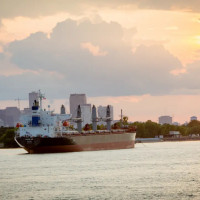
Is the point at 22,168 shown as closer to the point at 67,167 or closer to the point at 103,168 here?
the point at 67,167

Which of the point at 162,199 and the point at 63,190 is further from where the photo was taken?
the point at 63,190

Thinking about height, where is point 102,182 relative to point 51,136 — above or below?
below

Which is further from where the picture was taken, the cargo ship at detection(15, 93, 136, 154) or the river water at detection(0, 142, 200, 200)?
the cargo ship at detection(15, 93, 136, 154)

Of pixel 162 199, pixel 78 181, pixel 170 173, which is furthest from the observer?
pixel 170 173

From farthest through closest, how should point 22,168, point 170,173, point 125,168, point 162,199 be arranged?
point 22,168
point 125,168
point 170,173
point 162,199

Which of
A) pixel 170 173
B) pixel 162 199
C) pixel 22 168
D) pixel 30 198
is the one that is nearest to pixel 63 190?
pixel 30 198

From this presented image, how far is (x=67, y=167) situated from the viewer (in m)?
96.6

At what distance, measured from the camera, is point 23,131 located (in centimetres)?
15200

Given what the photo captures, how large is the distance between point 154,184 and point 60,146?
79.2m

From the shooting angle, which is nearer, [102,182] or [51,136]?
[102,182]

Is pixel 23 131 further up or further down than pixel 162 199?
further up

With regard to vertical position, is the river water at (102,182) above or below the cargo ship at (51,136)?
below

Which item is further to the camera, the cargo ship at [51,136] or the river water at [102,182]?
the cargo ship at [51,136]

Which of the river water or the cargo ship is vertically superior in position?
the cargo ship
